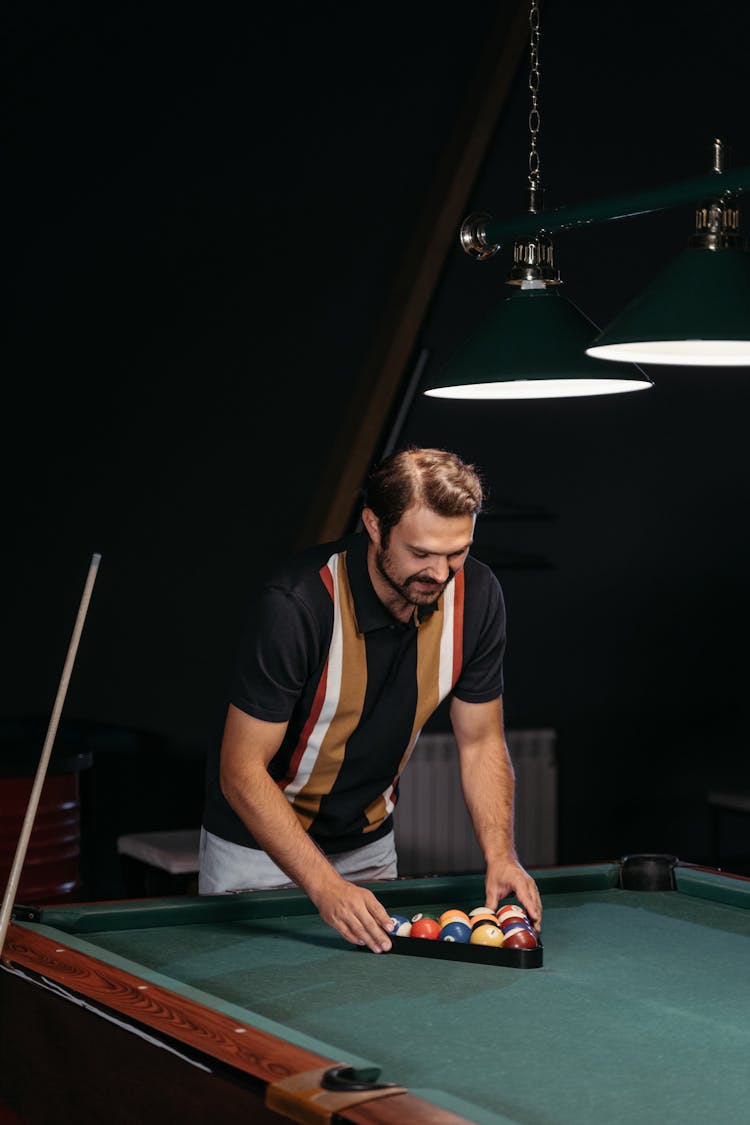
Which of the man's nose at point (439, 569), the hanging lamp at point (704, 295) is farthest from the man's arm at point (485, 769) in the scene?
the hanging lamp at point (704, 295)

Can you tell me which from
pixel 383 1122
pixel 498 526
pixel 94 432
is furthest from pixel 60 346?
pixel 383 1122

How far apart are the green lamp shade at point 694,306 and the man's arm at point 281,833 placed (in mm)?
833

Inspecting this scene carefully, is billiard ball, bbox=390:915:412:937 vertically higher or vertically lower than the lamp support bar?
lower

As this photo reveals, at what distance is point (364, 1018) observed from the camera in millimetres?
1926

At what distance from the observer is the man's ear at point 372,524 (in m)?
2.58

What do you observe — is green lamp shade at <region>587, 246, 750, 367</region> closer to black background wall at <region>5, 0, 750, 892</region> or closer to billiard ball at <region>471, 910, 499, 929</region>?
billiard ball at <region>471, 910, 499, 929</region>

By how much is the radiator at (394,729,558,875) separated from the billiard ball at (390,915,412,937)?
283 cm

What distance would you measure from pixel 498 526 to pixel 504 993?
3532mm

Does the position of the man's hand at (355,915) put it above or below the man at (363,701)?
below

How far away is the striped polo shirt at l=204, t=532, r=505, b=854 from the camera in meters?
2.53

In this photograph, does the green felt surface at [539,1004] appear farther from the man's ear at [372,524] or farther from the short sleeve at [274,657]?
the man's ear at [372,524]

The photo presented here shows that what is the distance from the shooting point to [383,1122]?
1.46 metres

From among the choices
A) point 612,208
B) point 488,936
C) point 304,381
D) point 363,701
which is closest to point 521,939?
point 488,936

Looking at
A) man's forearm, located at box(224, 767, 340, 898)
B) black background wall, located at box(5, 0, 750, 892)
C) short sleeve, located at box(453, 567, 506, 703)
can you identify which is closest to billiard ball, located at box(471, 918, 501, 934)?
man's forearm, located at box(224, 767, 340, 898)
